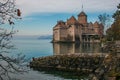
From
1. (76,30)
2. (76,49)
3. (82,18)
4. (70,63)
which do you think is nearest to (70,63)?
(70,63)

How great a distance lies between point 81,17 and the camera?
15138 cm

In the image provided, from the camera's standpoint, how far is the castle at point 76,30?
148 metres

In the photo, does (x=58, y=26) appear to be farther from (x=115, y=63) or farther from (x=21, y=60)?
(x=21, y=60)

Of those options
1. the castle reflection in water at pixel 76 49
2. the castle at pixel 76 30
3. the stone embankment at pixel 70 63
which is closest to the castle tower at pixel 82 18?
the castle at pixel 76 30

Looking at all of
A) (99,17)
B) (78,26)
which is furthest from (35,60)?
(78,26)

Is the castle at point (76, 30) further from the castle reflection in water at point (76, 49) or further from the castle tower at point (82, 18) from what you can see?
the castle reflection in water at point (76, 49)

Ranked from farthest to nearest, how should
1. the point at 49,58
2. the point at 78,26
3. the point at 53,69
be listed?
the point at 78,26 → the point at 49,58 → the point at 53,69

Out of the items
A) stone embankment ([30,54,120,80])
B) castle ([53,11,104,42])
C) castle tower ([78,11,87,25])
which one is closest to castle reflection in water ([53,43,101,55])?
stone embankment ([30,54,120,80])

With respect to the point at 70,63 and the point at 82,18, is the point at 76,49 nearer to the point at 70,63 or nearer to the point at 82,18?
the point at 70,63

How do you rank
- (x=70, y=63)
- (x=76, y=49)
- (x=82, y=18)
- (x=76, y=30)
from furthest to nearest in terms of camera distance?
(x=82, y=18), (x=76, y=30), (x=76, y=49), (x=70, y=63)

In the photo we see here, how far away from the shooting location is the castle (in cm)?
14795

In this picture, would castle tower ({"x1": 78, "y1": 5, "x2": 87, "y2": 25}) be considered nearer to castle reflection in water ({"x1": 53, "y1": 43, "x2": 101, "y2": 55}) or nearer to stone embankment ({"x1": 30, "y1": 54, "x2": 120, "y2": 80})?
castle reflection in water ({"x1": 53, "y1": 43, "x2": 101, "y2": 55})

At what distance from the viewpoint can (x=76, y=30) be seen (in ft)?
484

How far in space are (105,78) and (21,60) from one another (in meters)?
15.9
